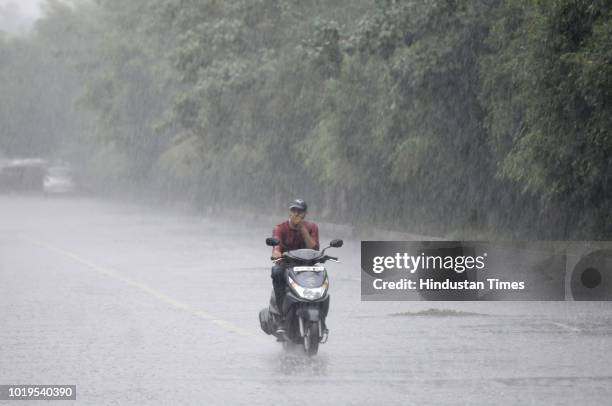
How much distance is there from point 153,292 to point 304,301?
6604 mm

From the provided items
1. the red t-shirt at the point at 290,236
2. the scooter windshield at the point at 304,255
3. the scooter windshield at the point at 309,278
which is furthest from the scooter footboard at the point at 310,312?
the red t-shirt at the point at 290,236

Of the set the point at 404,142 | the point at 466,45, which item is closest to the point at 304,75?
the point at 404,142

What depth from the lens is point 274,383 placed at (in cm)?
1011

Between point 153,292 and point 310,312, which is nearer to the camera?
point 310,312

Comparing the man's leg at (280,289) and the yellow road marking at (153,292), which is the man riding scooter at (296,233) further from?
the yellow road marking at (153,292)

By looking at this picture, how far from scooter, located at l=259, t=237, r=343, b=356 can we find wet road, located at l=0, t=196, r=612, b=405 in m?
0.19

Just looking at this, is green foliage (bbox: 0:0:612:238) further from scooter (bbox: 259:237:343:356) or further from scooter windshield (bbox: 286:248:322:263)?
scooter (bbox: 259:237:343:356)

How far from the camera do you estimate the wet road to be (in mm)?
9719

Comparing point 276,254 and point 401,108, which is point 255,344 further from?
point 401,108

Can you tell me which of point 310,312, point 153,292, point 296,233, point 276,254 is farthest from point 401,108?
point 310,312

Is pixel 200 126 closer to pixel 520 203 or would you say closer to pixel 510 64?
pixel 520 203

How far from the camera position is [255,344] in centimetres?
1252

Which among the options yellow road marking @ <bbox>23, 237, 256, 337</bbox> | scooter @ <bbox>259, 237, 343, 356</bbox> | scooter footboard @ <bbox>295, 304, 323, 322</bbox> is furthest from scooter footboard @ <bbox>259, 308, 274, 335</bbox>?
yellow road marking @ <bbox>23, 237, 256, 337</bbox>

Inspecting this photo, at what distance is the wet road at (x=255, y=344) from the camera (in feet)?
31.9
